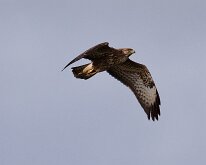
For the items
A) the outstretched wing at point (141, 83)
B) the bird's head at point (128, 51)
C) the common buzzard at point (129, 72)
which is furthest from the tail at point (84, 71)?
the outstretched wing at point (141, 83)

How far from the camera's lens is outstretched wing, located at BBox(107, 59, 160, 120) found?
1538cm

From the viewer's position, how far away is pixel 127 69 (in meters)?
15.4

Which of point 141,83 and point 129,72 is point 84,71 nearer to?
point 129,72

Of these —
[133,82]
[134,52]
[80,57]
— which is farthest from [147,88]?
[80,57]

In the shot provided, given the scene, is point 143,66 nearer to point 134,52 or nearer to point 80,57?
point 134,52

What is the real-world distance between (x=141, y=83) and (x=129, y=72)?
0.40m

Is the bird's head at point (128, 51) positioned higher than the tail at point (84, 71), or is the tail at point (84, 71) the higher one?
the bird's head at point (128, 51)

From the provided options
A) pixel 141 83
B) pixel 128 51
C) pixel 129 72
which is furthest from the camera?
pixel 141 83

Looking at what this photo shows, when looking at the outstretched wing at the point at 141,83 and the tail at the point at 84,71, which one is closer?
the tail at the point at 84,71

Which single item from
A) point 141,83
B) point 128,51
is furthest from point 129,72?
point 128,51

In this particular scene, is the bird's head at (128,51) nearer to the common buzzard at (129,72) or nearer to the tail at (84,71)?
the common buzzard at (129,72)

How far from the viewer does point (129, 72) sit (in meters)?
15.5

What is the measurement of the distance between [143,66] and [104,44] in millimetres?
1949

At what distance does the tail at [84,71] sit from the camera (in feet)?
46.0
